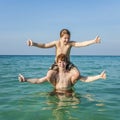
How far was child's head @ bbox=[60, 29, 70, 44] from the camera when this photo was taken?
31.1 ft

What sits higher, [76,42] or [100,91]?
[76,42]

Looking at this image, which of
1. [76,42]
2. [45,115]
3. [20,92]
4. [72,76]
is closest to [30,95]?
[20,92]

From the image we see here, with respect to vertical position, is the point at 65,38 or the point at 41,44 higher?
the point at 65,38

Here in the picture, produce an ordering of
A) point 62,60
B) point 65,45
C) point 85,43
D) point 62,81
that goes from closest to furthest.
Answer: point 62,60 < point 85,43 < point 65,45 < point 62,81

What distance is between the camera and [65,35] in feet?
31.4

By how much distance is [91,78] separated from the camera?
31.7ft

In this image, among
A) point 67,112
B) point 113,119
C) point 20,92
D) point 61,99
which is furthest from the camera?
point 20,92

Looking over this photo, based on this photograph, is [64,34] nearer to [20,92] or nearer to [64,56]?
[64,56]

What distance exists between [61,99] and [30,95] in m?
1.48

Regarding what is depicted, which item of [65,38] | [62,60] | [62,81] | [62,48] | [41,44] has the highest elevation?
[65,38]

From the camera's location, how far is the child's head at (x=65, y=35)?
948 cm

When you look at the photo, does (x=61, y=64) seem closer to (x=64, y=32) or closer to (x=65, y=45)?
(x=65, y=45)

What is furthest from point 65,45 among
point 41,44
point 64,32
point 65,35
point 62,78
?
point 62,78

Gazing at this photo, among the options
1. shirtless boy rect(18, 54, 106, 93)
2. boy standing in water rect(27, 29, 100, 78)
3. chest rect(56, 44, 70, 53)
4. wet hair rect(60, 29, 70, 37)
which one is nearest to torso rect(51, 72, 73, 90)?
shirtless boy rect(18, 54, 106, 93)
